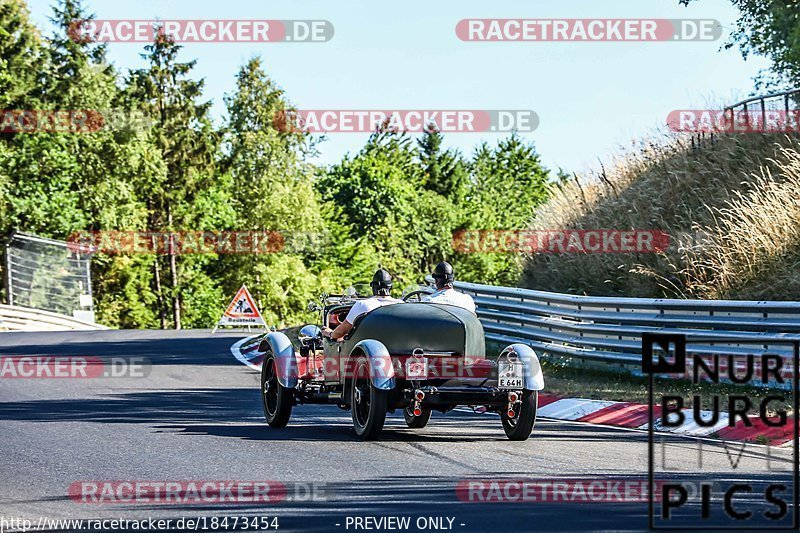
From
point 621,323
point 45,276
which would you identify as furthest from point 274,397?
point 45,276

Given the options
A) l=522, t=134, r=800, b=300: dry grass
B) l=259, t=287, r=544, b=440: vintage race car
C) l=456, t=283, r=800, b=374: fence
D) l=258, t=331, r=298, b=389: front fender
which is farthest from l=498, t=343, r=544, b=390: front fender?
l=522, t=134, r=800, b=300: dry grass

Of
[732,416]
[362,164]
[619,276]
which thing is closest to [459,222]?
Result: [362,164]

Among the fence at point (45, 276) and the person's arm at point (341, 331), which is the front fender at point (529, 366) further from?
the fence at point (45, 276)

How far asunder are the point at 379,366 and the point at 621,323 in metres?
6.57

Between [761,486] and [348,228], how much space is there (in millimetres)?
72184

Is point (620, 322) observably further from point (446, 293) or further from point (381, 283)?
point (381, 283)

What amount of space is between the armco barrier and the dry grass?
59.7 feet

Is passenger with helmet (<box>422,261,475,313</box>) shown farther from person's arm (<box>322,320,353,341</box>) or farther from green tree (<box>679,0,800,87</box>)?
green tree (<box>679,0,800,87</box>)

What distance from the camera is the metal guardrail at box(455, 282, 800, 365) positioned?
14.0 meters

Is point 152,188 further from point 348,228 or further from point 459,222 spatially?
point 459,222

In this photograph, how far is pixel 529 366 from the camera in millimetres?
11367

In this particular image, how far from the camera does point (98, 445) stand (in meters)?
→ 11.3

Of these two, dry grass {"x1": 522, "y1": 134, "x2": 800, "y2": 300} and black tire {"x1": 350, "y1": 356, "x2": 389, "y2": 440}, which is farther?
dry grass {"x1": 522, "y1": 134, "x2": 800, "y2": 300}

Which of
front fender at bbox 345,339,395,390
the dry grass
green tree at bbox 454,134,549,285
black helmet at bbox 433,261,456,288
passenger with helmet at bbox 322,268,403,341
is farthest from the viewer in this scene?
green tree at bbox 454,134,549,285
